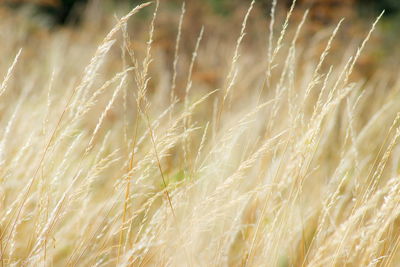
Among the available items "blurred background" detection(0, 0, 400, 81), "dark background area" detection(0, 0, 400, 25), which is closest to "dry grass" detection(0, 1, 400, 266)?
"blurred background" detection(0, 0, 400, 81)

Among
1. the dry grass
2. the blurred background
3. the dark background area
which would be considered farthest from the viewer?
the dark background area

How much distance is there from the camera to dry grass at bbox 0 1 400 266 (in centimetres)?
123

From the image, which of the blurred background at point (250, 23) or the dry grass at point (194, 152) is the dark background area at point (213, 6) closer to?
the blurred background at point (250, 23)

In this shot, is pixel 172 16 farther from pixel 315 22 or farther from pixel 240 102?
pixel 240 102

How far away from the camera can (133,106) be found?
14.3 ft

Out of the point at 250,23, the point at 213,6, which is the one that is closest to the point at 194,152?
the point at 250,23

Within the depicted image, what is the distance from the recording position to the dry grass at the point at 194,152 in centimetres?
Result: 123

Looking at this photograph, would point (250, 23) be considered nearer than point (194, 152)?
No

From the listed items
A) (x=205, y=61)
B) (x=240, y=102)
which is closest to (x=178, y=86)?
(x=205, y=61)

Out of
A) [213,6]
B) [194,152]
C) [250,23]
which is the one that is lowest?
[194,152]

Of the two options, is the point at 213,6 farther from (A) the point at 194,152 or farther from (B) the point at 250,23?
(A) the point at 194,152

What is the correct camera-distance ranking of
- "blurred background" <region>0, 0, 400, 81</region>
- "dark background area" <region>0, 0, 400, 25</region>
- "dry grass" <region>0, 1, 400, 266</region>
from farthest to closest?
"dark background area" <region>0, 0, 400, 25</region> < "blurred background" <region>0, 0, 400, 81</region> < "dry grass" <region>0, 1, 400, 266</region>

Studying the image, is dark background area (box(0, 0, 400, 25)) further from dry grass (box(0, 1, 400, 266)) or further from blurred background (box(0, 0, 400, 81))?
dry grass (box(0, 1, 400, 266))

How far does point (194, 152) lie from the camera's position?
2801 mm
